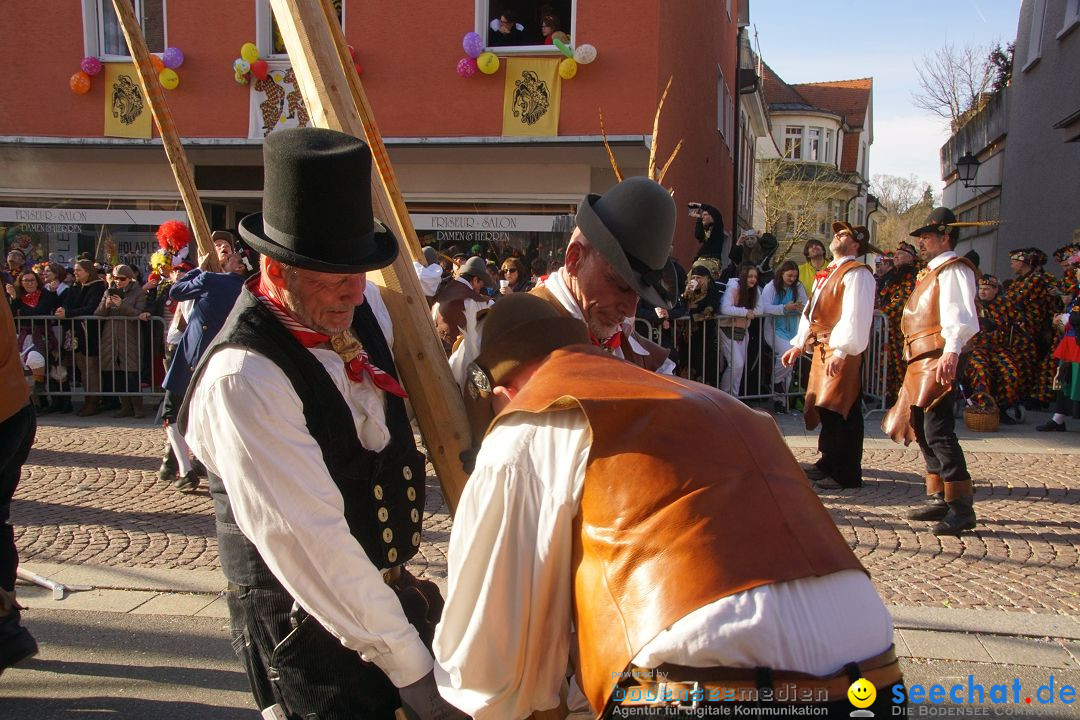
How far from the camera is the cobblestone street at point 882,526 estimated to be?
484 centimetres

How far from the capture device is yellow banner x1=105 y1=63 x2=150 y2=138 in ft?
44.9

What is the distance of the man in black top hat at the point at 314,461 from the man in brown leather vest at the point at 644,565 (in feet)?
0.79

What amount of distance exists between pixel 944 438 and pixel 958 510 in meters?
0.47

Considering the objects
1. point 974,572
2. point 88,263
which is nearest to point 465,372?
point 974,572

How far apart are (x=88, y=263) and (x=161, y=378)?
1.67 metres

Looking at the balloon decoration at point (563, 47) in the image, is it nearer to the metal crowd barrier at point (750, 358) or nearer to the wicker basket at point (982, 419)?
the metal crowd barrier at point (750, 358)

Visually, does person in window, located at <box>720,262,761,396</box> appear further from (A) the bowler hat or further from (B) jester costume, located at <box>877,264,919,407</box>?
(A) the bowler hat

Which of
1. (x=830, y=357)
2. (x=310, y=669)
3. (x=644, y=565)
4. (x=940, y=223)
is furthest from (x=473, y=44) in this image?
(x=644, y=565)

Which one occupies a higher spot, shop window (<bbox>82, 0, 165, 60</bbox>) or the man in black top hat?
shop window (<bbox>82, 0, 165, 60</bbox>)

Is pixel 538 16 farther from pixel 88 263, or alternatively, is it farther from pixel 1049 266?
pixel 1049 266

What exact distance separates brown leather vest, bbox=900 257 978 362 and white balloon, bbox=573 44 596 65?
7819 millimetres

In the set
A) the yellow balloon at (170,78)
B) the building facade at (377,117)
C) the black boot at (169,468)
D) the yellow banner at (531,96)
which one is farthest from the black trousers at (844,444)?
the yellow balloon at (170,78)

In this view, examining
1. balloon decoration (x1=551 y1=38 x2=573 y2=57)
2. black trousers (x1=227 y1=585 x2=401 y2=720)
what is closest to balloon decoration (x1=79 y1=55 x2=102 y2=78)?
balloon decoration (x1=551 y1=38 x2=573 y2=57)

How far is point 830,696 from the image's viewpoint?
1436 millimetres
